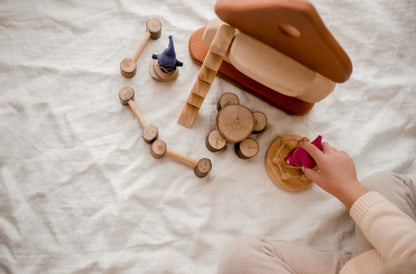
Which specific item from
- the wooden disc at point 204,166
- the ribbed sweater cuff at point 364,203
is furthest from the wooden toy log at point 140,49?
the ribbed sweater cuff at point 364,203

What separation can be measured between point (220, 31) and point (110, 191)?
15.4 inches

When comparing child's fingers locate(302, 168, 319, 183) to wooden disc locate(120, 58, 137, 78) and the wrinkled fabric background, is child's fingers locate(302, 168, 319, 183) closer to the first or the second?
the wrinkled fabric background

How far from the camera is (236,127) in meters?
0.66

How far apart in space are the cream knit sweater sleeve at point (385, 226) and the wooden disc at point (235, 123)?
0.81ft

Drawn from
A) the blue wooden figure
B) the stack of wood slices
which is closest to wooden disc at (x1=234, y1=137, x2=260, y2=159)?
the stack of wood slices

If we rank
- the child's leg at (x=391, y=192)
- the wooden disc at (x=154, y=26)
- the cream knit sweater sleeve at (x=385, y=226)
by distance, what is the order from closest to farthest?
the cream knit sweater sleeve at (x=385, y=226)
the child's leg at (x=391, y=192)
the wooden disc at (x=154, y=26)

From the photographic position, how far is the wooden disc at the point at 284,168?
27.3 inches

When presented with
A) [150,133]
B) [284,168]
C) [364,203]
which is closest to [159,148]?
[150,133]

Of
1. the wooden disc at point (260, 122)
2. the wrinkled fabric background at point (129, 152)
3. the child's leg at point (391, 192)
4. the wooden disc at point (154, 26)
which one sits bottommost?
the wrinkled fabric background at point (129, 152)

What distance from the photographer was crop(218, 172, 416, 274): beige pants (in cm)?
58

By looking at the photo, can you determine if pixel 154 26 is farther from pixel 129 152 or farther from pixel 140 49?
pixel 129 152

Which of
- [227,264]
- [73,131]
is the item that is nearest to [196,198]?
[227,264]

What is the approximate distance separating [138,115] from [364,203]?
47 cm

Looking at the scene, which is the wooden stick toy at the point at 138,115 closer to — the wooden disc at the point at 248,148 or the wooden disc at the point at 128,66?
the wooden disc at the point at 128,66
